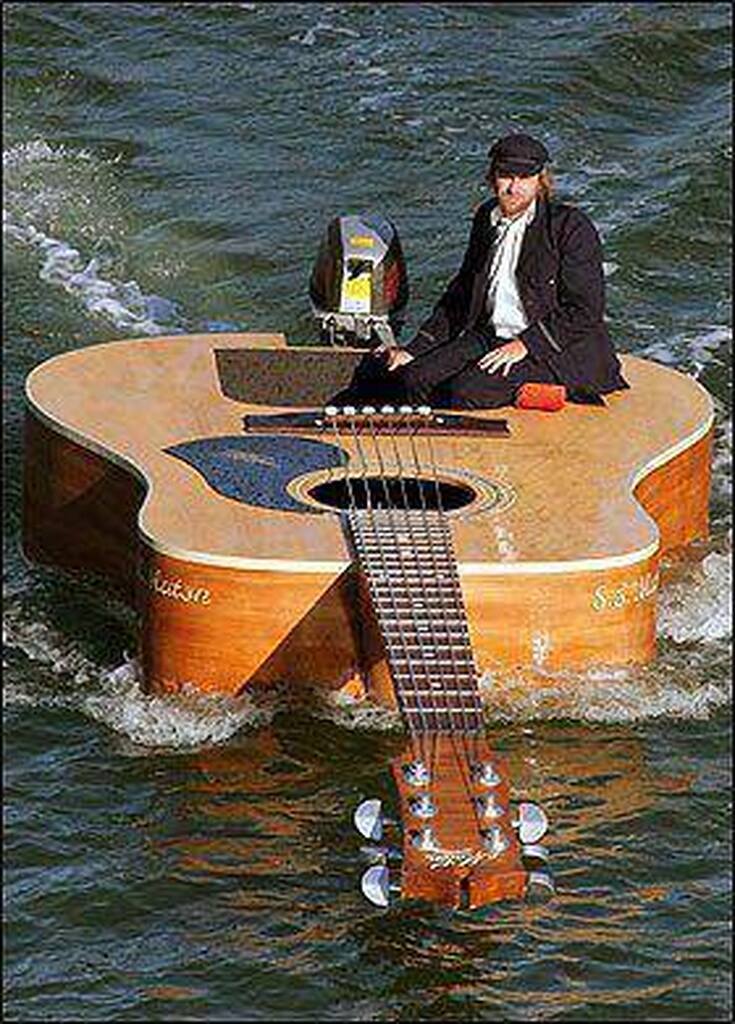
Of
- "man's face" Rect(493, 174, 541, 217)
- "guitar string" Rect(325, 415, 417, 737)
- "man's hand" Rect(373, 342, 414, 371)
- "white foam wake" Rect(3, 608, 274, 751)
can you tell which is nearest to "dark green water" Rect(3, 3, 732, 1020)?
"white foam wake" Rect(3, 608, 274, 751)

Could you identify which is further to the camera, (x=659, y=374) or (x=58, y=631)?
(x=659, y=374)

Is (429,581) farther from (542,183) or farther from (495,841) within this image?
(542,183)

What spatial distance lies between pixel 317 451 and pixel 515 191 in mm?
1142

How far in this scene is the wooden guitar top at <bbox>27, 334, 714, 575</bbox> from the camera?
9734mm

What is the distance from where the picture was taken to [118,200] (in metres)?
15.1

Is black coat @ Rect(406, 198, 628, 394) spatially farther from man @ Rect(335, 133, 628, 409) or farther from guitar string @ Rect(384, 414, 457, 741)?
guitar string @ Rect(384, 414, 457, 741)

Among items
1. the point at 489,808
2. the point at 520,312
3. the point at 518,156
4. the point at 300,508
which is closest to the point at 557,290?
the point at 520,312

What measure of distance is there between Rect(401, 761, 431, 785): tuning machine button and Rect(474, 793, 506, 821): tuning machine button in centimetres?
18

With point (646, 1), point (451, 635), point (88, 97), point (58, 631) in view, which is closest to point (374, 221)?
point (58, 631)

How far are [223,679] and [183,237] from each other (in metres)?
5.14

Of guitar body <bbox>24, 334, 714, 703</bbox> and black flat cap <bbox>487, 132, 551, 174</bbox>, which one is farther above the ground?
black flat cap <bbox>487, 132, 551, 174</bbox>

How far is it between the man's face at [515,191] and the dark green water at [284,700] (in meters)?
1.39

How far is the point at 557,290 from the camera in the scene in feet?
36.1

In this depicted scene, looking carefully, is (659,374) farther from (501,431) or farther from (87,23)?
(87,23)
